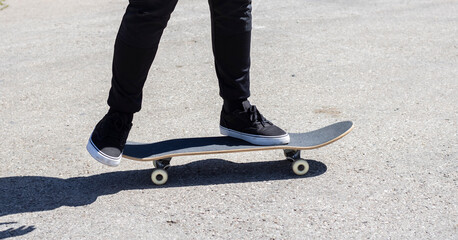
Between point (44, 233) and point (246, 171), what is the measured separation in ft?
3.61

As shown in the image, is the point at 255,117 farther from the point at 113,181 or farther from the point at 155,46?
the point at 113,181

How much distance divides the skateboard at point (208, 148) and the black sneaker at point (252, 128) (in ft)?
0.11

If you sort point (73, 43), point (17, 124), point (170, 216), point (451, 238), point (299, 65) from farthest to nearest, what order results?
point (73, 43) < point (299, 65) < point (17, 124) < point (170, 216) < point (451, 238)

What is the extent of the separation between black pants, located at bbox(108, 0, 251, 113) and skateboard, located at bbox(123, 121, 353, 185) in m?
0.24

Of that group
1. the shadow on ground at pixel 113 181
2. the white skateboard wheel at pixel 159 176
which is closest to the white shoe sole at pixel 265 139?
the shadow on ground at pixel 113 181

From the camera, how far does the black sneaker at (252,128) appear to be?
3.79 metres

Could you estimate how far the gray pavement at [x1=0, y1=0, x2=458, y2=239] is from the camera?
3268mm

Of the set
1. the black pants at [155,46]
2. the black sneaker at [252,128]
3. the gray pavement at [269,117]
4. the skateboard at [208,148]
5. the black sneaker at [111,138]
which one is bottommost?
the gray pavement at [269,117]

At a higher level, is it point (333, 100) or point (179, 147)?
point (179, 147)

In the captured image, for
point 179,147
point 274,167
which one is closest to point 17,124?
point 179,147

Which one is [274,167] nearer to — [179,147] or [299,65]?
[179,147]

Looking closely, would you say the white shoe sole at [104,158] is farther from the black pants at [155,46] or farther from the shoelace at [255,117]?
the shoelace at [255,117]

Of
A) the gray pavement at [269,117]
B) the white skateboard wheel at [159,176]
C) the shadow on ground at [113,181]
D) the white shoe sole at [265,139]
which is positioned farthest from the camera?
the white shoe sole at [265,139]

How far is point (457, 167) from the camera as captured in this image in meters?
3.78
